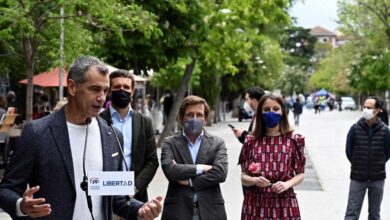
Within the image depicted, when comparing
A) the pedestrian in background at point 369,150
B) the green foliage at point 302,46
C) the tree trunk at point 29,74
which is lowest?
the pedestrian in background at point 369,150

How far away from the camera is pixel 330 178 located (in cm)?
1609

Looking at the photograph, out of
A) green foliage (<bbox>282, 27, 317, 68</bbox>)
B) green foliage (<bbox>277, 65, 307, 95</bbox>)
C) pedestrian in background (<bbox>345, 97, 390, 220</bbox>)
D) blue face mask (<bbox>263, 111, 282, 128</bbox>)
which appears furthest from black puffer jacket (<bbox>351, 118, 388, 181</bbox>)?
green foliage (<bbox>282, 27, 317, 68</bbox>)

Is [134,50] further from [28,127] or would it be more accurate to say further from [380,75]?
[380,75]

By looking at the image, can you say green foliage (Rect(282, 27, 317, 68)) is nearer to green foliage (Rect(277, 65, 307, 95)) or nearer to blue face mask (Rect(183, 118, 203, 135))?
green foliage (Rect(277, 65, 307, 95))

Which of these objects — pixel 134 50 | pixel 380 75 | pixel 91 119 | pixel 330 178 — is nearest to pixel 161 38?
pixel 134 50

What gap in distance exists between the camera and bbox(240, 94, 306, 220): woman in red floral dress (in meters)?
5.92

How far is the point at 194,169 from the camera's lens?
595 cm

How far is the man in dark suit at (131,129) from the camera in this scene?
607 centimetres

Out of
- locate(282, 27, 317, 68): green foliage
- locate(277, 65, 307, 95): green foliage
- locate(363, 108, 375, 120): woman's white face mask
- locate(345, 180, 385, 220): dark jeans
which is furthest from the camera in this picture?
locate(282, 27, 317, 68): green foliage

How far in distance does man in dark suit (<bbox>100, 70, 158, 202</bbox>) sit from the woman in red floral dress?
0.77 metres

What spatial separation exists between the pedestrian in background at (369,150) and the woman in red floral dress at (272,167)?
10.6 feet

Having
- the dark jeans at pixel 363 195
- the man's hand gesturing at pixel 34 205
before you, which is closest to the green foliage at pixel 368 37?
the dark jeans at pixel 363 195

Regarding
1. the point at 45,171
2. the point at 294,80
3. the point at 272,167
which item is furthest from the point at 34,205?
the point at 294,80

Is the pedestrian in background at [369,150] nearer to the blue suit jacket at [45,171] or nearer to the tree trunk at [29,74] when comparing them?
the tree trunk at [29,74]
